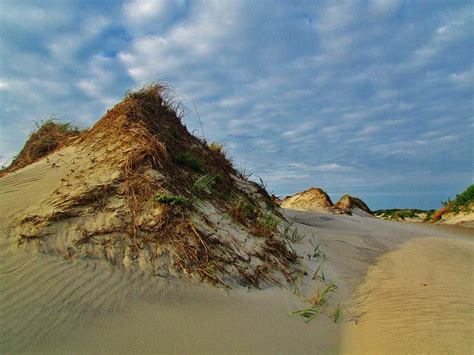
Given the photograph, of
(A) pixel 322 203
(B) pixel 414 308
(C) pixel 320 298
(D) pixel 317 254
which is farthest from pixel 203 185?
(A) pixel 322 203

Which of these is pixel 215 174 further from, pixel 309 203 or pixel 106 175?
pixel 309 203

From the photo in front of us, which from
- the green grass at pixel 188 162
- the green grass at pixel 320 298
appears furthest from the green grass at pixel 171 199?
the green grass at pixel 320 298

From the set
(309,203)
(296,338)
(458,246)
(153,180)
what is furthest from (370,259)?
(309,203)

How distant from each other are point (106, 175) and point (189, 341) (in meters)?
2.81

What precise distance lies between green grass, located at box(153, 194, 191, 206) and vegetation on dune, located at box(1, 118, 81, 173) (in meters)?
3.58

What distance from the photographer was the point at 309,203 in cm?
1795

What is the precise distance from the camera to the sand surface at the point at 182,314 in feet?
9.49

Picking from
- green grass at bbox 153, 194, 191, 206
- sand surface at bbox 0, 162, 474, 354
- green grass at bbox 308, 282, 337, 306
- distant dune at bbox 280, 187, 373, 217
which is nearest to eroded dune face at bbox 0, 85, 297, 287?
green grass at bbox 153, 194, 191, 206

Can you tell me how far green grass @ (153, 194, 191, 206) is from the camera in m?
4.58

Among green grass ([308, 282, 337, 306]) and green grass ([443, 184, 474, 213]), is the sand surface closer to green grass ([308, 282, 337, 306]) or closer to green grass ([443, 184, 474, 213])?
green grass ([308, 282, 337, 306])

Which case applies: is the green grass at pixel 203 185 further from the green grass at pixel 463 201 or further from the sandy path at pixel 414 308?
the green grass at pixel 463 201

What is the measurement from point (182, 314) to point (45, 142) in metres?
6.13

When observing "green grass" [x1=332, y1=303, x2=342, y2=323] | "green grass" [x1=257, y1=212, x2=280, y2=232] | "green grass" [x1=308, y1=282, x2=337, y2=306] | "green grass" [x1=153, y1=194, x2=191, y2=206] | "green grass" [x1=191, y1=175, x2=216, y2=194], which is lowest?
"green grass" [x1=332, y1=303, x2=342, y2=323]

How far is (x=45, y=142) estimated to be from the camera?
7.70 metres
